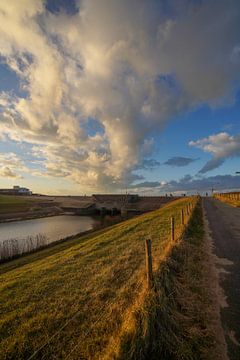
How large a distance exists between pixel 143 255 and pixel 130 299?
4.37 metres

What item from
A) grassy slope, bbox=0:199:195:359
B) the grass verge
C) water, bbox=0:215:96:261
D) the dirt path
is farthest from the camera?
water, bbox=0:215:96:261

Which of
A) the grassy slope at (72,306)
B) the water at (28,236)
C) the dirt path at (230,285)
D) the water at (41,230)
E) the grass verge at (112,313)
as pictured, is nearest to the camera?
the grass verge at (112,313)

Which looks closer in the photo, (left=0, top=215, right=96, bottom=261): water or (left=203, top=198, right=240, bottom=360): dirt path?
(left=203, top=198, right=240, bottom=360): dirt path

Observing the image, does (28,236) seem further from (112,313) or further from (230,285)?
(230,285)

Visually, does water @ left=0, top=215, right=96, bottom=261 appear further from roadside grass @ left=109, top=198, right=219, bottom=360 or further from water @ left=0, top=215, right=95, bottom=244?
roadside grass @ left=109, top=198, right=219, bottom=360

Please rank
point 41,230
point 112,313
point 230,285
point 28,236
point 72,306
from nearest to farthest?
point 112,313 → point 72,306 → point 230,285 → point 28,236 → point 41,230

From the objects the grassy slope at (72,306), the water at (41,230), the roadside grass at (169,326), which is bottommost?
the water at (41,230)

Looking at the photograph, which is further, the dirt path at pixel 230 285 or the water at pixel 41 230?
the water at pixel 41 230

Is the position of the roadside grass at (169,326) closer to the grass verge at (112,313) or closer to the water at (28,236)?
the grass verge at (112,313)

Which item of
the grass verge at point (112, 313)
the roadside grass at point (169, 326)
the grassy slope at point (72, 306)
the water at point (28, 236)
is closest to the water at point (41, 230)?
the water at point (28, 236)

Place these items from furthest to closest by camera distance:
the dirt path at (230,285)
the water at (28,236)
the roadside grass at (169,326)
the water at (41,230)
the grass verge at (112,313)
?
the water at (41,230)
the water at (28,236)
the dirt path at (230,285)
the grass verge at (112,313)
the roadside grass at (169,326)

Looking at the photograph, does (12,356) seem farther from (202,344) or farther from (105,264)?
(105,264)

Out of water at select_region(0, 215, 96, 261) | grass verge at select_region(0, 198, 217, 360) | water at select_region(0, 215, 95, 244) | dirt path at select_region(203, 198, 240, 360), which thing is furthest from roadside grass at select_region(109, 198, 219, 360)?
water at select_region(0, 215, 95, 244)

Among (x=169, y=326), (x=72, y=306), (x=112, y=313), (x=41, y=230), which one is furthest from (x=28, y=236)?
(x=169, y=326)
